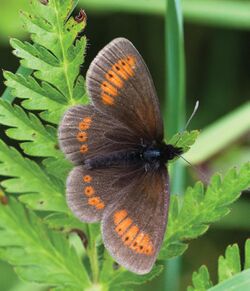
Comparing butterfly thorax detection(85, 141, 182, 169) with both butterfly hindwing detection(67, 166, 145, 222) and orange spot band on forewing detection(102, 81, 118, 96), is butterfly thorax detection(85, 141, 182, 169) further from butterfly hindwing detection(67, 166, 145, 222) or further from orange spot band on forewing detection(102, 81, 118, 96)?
orange spot band on forewing detection(102, 81, 118, 96)

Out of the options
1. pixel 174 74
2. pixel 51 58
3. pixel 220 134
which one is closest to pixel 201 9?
pixel 220 134

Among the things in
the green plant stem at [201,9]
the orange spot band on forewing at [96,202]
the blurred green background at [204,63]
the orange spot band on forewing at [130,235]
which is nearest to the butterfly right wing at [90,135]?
the orange spot band on forewing at [96,202]

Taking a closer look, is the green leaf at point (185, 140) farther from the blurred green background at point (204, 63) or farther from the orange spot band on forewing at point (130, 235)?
the blurred green background at point (204, 63)

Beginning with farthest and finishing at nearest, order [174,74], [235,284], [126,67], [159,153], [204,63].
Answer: [204,63] → [174,74] → [159,153] → [126,67] → [235,284]

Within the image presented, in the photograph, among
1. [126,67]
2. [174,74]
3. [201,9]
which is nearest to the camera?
[126,67]

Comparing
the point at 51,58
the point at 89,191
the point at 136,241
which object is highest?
the point at 51,58

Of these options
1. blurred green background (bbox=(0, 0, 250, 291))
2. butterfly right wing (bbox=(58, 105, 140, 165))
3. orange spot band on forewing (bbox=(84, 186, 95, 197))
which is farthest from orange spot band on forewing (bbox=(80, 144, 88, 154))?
blurred green background (bbox=(0, 0, 250, 291))

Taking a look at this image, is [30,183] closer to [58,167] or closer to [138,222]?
[58,167]
